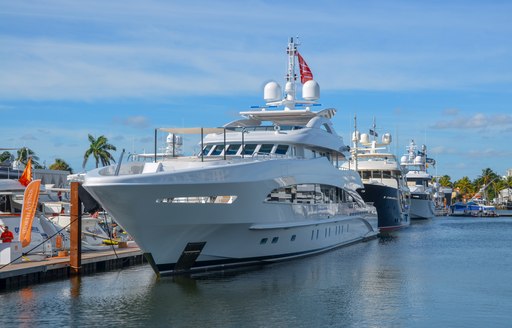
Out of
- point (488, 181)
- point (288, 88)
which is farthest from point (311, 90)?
point (488, 181)

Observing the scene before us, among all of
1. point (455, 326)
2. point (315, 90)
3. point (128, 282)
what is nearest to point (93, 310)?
point (128, 282)

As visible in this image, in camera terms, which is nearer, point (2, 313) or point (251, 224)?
point (2, 313)

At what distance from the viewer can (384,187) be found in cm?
5834

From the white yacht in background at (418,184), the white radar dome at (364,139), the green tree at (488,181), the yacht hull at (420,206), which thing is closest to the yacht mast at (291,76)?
the white radar dome at (364,139)

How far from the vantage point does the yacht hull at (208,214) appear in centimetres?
2375

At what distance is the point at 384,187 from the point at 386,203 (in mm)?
1700

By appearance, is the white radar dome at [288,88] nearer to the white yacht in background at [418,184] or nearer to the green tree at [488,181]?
the white yacht in background at [418,184]

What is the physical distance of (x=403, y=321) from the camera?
19391 mm

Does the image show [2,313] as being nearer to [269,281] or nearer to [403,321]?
[269,281]

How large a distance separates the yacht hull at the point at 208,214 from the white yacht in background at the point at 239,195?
1.4 inches

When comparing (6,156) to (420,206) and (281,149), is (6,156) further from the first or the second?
(281,149)

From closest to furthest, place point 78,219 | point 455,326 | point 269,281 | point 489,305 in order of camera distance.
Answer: point 455,326 → point 489,305 → point 269,281 → point 78,219

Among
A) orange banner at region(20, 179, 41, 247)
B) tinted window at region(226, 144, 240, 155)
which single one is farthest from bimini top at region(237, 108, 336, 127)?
orange banner at region(20, 179, 41, 247)

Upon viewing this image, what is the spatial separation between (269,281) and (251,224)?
7.55 feet
